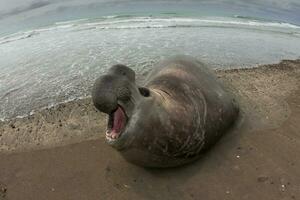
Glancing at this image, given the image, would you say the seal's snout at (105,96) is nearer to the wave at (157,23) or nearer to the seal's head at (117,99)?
the seal's head at (117,99)

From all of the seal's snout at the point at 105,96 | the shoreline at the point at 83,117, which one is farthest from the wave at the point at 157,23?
the seal's snout at the point at 105,96

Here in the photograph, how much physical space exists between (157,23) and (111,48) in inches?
83.6

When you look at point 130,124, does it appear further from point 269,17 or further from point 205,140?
point 269,17

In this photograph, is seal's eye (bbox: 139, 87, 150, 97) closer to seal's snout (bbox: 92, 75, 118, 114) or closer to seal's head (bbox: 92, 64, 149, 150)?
seal's head (bbox: 92, 64, 149, 150)

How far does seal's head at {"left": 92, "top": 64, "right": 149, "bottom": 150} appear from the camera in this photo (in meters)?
4.81

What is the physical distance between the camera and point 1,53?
35.8 ft

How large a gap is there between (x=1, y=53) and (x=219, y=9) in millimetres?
5536

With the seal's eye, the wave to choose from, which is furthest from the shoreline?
the wave

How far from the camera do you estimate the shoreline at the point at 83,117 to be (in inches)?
277

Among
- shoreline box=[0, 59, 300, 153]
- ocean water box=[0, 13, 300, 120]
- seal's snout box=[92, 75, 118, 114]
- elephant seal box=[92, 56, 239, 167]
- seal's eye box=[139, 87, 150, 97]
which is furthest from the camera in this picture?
ocean water box=[0, 13, 300, 120]

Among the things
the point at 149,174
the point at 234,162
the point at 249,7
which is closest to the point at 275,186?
the point at 234,162

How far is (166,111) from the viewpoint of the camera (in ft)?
18.2

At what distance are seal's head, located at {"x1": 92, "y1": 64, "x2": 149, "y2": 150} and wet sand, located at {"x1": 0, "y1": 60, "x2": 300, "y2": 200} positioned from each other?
41.9 inches

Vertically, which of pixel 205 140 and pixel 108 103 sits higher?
pixel 108 103
